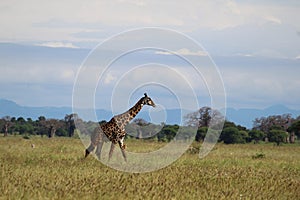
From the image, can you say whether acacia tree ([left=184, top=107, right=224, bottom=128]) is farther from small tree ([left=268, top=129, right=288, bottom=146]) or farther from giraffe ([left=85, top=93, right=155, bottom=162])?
small tree ([left=268, top=129, right=288, bottom=146])

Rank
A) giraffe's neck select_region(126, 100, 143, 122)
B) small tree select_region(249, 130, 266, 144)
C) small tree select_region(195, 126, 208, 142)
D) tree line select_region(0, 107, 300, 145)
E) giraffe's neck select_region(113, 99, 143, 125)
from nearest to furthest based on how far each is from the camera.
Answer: giraffe's neck select_region(113, 99, 143, 125)
giraffe's neck select_region(126, 100, 143, 122)
tree line select_region(0, 107, 300, 145)
small tree select_region(195, 126, 208, 142)
small tree select_region(249, 130, 266, 144)

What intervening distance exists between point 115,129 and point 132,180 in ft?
16.0

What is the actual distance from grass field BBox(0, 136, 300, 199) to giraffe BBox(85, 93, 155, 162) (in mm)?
472

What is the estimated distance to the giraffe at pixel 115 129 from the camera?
19078 millimetres

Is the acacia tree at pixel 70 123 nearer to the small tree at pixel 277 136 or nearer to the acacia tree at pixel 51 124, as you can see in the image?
the acacia tree at pixel 51 124

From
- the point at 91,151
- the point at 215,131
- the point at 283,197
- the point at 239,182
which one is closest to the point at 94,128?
the point at 91,151

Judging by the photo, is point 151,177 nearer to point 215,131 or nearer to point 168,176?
point 168,176

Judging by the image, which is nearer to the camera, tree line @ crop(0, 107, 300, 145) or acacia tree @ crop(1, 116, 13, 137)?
tree line @ crop(0, 107, 300, 145)

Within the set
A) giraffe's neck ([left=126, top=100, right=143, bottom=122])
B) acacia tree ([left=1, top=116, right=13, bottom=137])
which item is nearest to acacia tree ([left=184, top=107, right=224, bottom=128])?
giraffe's neck ([left=126, top=100, right=143, bottom=122])

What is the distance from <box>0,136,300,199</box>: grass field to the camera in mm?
12156

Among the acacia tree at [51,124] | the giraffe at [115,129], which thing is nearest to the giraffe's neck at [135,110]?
the giraffe at [115,129]

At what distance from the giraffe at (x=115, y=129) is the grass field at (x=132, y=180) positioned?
472mm

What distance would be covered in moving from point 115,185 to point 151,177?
2002 millimetres

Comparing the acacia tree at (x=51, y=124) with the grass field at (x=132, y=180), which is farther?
the acacia tree at (x=51, y=124)
